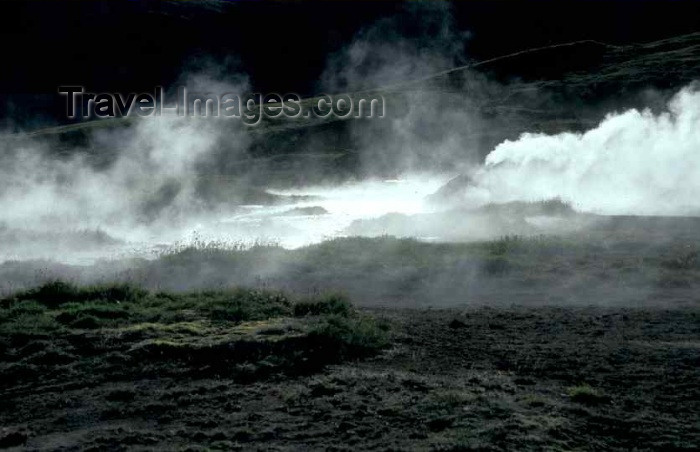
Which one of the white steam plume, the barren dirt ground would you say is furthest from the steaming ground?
the barren dirt ground

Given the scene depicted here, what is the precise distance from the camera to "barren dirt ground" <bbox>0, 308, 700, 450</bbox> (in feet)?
24.9

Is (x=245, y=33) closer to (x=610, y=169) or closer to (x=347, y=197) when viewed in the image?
(x=347, y=197)

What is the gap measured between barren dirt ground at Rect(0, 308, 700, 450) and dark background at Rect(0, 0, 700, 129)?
78.8 m

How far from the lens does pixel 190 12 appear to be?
107 m

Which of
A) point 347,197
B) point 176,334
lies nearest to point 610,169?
point 347,197

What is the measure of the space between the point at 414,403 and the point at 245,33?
103 metres

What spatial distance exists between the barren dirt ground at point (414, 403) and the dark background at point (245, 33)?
78764 millimetres

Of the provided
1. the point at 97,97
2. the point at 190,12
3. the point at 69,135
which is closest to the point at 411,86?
the point at 69,135

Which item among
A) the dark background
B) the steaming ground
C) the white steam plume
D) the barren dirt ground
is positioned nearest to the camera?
the barren dirt ground

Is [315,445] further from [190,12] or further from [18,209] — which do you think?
[190,12]

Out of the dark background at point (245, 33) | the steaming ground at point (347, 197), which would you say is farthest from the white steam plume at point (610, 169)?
the dark background at point (245, 33)

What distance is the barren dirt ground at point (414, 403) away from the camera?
7598 millimetres

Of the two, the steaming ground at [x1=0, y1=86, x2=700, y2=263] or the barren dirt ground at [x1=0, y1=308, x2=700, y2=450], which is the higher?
the steaming ground at [x1=0, y1=86, x2=700, y2=263]

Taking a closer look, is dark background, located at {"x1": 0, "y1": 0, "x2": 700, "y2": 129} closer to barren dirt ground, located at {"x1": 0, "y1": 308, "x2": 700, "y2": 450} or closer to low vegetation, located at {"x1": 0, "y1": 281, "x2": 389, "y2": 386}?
low vegetation, located at {"x1": 0, "y1": 281, "x2": 389, "y2": 386}
